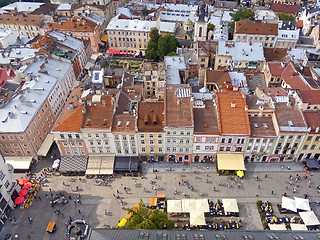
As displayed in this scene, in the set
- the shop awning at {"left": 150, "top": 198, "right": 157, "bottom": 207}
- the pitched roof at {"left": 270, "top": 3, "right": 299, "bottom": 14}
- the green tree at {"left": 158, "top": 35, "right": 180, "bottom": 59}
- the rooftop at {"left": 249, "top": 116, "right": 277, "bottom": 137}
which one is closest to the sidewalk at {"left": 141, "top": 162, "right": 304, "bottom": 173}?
the shop awning at {"left": 150, "top": 198, "right": 157, "bottom": 207}

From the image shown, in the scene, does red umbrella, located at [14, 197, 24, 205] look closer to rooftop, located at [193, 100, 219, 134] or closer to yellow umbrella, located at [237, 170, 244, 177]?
rooftop, located at [193, 100, 219, 134]

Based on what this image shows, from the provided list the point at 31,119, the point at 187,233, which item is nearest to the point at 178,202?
the point at 187,233

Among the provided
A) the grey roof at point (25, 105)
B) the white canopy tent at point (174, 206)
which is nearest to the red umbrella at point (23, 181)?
the grey roof at point (25, 105)

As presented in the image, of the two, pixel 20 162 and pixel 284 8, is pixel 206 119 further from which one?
pixel 284 8

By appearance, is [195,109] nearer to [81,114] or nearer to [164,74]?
[164,74]

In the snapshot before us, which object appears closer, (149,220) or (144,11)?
(149,220)

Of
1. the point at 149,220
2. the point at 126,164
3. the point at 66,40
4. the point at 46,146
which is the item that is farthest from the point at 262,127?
the point at 66,40
